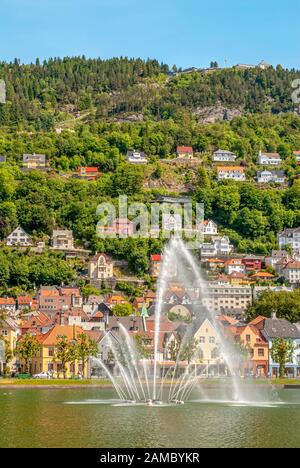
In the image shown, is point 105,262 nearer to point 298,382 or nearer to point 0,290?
point 0,290

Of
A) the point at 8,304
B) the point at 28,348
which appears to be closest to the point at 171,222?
the point at 8,304

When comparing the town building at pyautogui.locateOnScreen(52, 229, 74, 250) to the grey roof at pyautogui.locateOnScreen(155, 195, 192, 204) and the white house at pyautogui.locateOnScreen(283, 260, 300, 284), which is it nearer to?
the grey roof at pyautogui.locateOnScreen(155, 195, 192, 204)

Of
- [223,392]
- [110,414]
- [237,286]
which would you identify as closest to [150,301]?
[237,286]

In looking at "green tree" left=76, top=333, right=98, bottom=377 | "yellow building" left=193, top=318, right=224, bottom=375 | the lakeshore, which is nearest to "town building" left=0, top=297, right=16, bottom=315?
"yellow building" left=193, top=318, right=224, bottom=375

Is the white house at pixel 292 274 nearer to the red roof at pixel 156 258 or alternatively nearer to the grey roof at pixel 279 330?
the red roof at pixel 156 258

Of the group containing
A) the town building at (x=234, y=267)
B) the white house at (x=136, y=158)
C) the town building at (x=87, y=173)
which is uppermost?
the white house at (x=136, y=158)

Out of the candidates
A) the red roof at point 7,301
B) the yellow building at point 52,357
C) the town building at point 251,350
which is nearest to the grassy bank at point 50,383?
the yellow building at point 52,357
